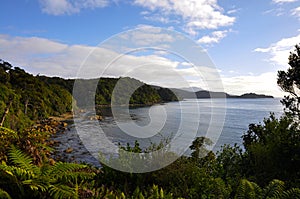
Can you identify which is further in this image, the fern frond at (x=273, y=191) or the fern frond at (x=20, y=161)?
the fern frond at (x=273, y=191)

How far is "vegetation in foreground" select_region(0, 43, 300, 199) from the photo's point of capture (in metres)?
3.07

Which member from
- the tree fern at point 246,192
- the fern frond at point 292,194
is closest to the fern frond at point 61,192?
the tree fern at point 246,192

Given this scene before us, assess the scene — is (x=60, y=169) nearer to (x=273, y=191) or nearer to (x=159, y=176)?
(x=159, y=176)

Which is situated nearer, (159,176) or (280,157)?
(159,176)

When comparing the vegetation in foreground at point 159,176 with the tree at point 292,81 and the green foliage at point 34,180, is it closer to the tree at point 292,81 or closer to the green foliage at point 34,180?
the green foliage at point 34,180

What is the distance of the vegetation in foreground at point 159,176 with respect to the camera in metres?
3.07

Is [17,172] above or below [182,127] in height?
above

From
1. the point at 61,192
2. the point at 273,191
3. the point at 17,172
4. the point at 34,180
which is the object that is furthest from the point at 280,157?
the point at 17,172

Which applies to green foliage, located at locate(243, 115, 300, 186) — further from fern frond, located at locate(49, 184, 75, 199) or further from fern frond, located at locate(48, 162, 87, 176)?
fern frond, located at locate(49, 184, 75, 199)

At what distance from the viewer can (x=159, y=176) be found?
5215mm

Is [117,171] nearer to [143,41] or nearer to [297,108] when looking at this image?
[143,41]

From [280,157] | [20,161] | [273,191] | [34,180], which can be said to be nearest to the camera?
[34,180]

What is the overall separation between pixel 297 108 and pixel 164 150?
29.8ft

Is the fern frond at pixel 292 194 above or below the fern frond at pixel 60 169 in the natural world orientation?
below
